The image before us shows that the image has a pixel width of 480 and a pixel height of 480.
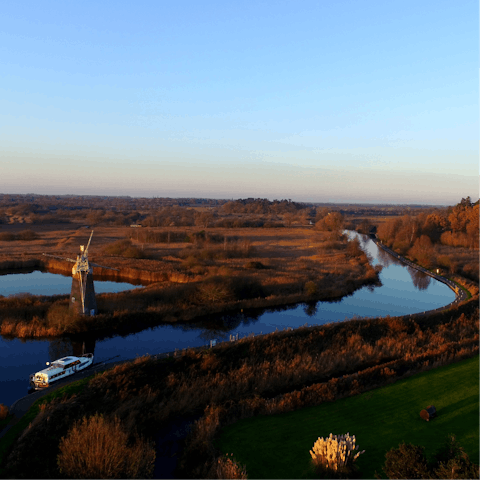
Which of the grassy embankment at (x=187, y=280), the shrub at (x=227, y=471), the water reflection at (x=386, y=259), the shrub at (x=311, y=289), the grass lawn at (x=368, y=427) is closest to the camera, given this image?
the shrub at (x=227, y=471)

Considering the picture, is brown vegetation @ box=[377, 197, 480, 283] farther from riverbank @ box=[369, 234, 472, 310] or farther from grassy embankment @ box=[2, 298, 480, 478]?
grassy embankment @ box=[2, 298, 480, 478]

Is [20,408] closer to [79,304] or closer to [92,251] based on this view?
[79,304]

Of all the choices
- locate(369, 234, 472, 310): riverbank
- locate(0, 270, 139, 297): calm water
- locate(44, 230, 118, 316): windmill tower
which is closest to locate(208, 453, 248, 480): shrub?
locate(44, 230, 118, 316): windmill tower

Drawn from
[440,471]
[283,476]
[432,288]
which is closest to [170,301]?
[283,476]

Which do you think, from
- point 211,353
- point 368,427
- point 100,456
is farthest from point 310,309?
point 100,456

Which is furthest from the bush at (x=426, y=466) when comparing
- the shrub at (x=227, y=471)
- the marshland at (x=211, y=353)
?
the shrub at (x=227, y=471)

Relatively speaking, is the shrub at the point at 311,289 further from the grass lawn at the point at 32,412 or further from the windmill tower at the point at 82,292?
the grass lawn at the point at 32,412
